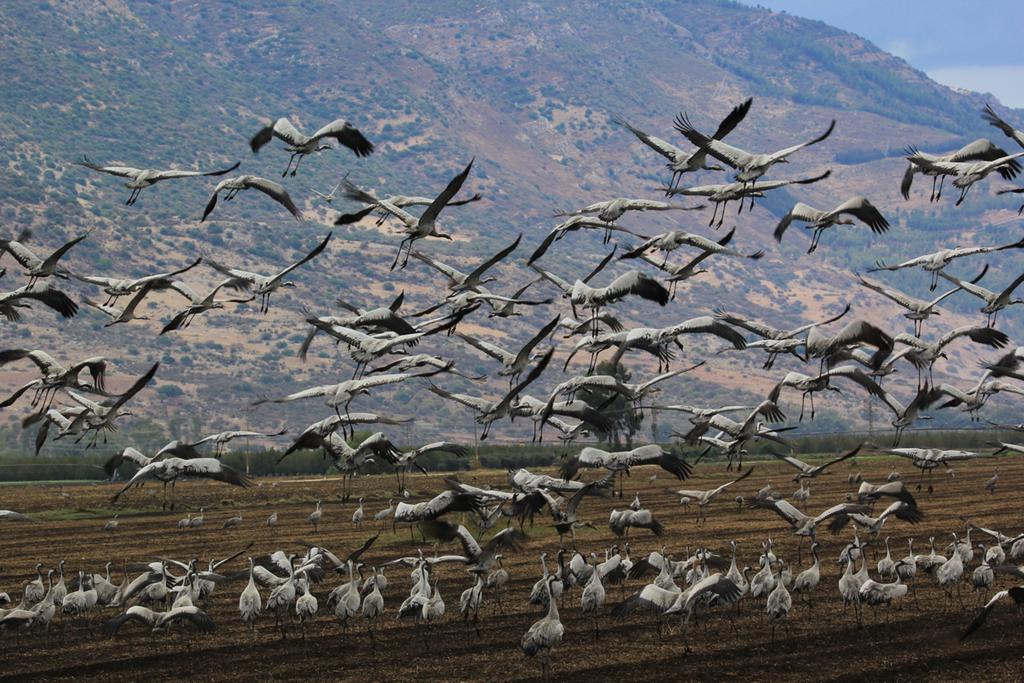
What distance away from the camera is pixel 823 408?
617 ft

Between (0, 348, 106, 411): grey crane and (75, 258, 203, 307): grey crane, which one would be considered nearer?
(0, 348, 106, 411): grey crane

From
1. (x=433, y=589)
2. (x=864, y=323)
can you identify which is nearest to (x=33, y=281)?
(x=433, y=589)

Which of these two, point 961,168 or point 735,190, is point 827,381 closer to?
point 735,190

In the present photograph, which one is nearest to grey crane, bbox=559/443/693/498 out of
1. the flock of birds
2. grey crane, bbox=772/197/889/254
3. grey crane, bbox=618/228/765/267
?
the flock of birds

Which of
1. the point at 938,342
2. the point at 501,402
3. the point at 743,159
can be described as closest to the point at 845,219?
the point at 743,159

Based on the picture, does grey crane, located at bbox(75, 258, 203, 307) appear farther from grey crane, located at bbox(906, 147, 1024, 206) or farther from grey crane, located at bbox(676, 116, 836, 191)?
grey crane, located at bbox(906, 147, 1024, 206)

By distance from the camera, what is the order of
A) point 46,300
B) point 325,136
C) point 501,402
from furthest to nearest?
point 46,300 < point 501,402 < point 325,136

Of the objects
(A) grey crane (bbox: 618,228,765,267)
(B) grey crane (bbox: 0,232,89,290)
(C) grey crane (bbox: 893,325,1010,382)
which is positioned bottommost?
(B) grey crane (bbox: 0,232,89,290)

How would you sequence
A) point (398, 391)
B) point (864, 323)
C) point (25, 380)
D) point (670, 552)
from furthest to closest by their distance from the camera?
point (398, 391)
point (25, 380)
point (670, 552)
point (864, 323)

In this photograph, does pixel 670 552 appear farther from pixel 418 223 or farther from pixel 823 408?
pixel 823 408

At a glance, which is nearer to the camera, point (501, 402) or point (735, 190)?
point (735, 190)

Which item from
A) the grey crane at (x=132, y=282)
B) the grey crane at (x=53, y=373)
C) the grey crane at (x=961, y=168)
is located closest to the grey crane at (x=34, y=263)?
the grey crane at (x=132, y=282)

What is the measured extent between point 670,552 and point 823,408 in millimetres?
160408

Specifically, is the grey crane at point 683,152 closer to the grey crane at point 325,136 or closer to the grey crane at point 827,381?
the grey crane at point 827,381
